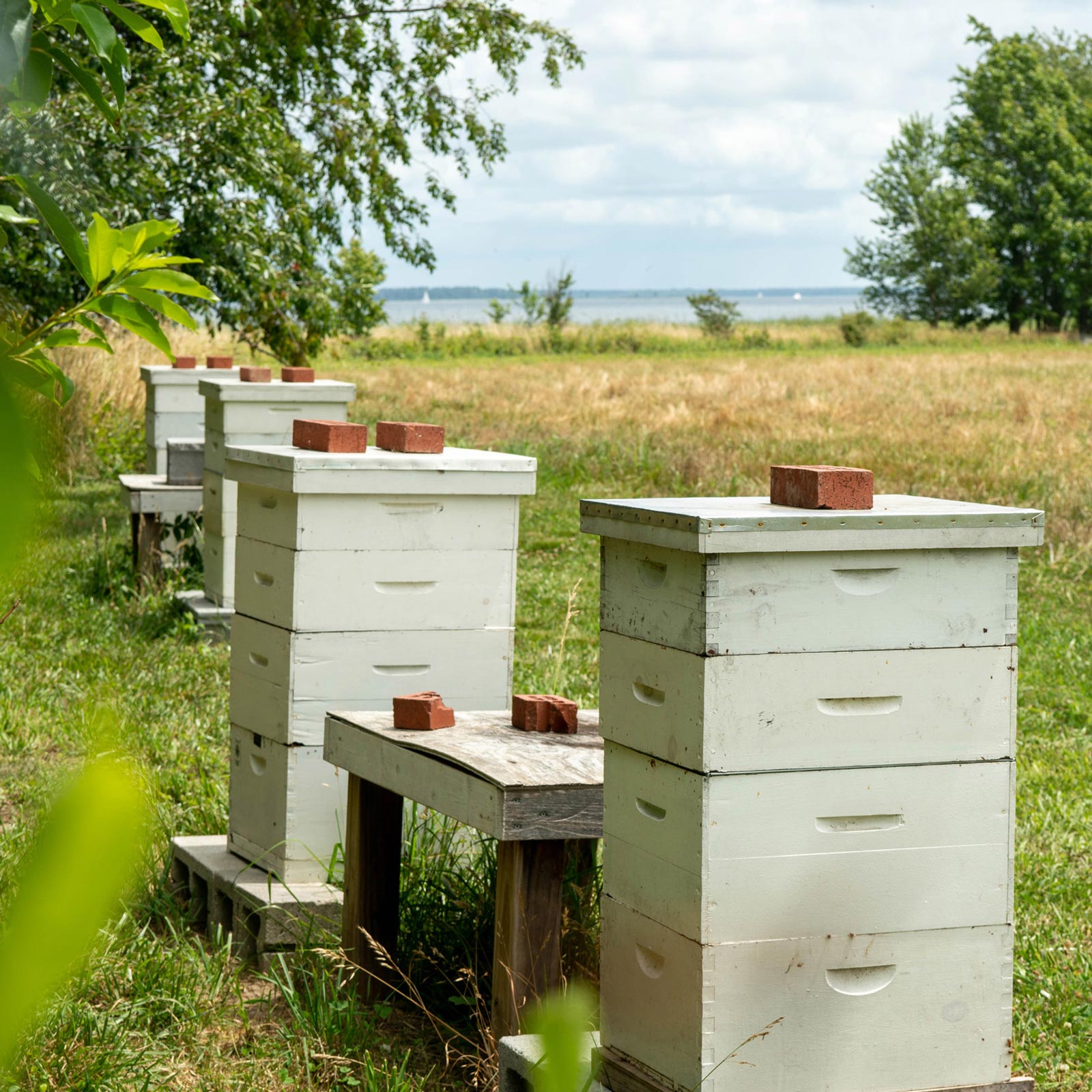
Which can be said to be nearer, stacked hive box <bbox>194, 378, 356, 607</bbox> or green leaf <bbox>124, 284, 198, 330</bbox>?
green leaf <bbox>124, 284, 198, 330</bbox>

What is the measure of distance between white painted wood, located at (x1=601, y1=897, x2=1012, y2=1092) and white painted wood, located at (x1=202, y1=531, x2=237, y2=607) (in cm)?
460

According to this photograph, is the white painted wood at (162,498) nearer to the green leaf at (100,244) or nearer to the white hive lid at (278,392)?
the white hive lid at (278,392)

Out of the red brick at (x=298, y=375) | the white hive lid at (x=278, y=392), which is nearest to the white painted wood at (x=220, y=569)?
the white hive lid at (x=278, y=392)

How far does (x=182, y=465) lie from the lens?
317 inches

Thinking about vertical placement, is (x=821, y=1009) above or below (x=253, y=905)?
above

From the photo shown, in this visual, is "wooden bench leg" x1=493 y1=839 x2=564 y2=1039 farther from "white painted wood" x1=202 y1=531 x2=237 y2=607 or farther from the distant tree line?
the distant tree line

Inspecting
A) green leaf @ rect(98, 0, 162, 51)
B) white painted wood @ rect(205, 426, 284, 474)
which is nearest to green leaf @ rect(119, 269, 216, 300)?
green leaf @ rect(98, 0, 162, 51)

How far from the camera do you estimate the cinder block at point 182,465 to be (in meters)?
8.02

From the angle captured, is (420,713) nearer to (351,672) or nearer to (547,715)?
(547,715)

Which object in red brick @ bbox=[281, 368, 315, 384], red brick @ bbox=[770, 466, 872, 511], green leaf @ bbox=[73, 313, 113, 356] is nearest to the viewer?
green leaf @ bbox=[73, 313, 113, 356]

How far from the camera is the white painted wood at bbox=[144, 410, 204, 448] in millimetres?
8688

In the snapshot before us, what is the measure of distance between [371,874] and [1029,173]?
54047 millimetres

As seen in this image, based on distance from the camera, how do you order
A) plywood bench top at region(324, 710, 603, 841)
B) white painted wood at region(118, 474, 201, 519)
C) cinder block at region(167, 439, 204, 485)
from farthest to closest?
cinder block at region(167, 439, 204, 485) < white painted wood at region(118, 474, 201, 519) < plywood bench top at region(324, 710, 603, 841)

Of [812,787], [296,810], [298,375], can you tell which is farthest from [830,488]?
[298,375]
